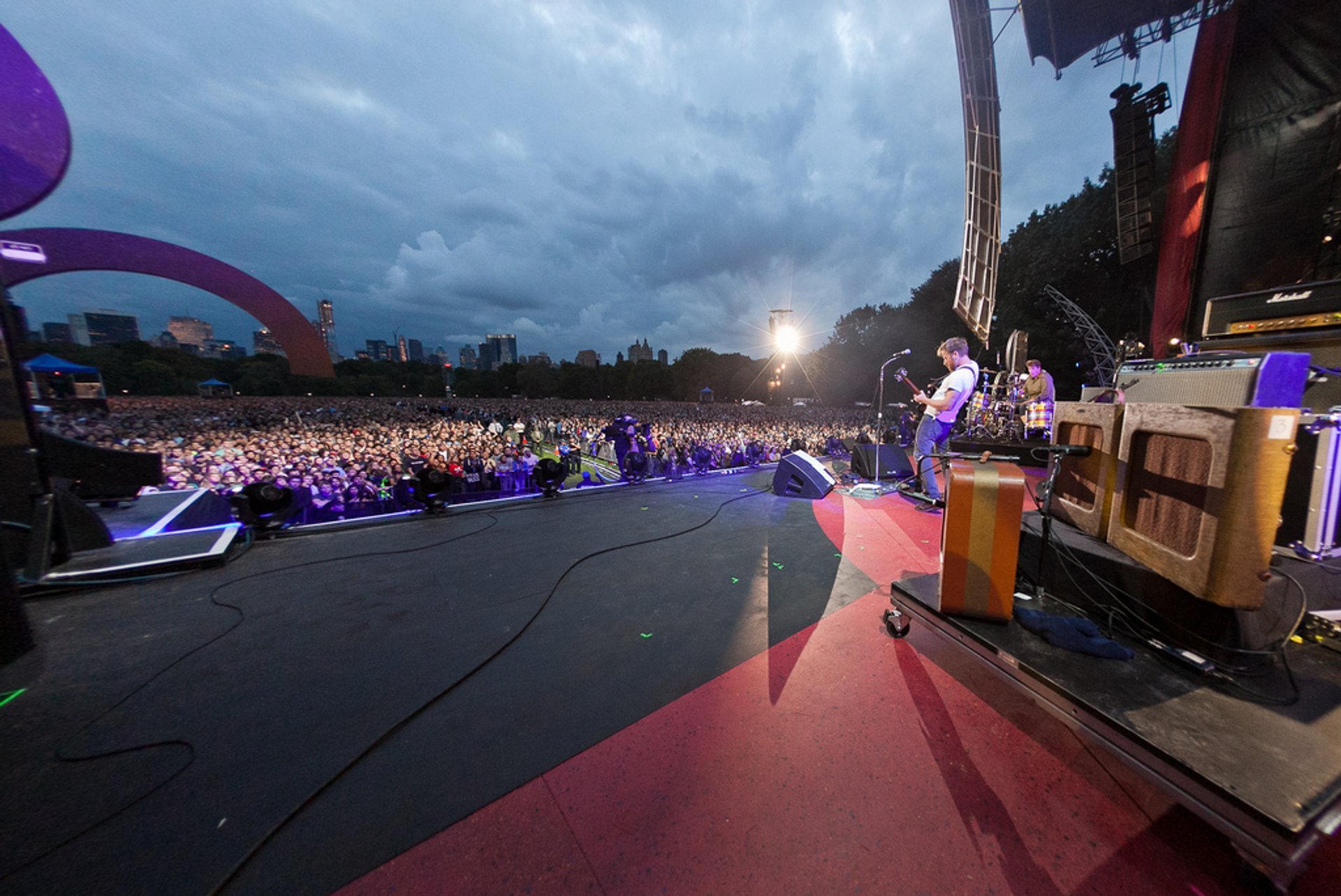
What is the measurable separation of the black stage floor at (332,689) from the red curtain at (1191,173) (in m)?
12.7

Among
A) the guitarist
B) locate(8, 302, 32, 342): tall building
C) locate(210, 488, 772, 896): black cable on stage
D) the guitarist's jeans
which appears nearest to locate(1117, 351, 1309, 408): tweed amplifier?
the guitarist

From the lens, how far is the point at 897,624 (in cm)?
270

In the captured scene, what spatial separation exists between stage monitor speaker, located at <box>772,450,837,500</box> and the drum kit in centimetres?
479

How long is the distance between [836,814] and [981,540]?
1573 mm

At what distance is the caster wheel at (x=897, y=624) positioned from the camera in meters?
2.69

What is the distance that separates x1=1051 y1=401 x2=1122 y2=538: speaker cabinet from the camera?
2.34m

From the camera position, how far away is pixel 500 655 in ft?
8.43

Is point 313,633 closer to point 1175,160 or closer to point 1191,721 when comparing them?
point 1191,721

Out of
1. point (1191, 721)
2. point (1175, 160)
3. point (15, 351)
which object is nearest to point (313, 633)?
point (15, 351)

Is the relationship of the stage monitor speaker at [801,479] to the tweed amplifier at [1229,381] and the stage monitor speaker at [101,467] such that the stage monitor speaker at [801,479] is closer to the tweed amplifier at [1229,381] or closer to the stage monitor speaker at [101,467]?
the tweed amplifier at [1229,381]

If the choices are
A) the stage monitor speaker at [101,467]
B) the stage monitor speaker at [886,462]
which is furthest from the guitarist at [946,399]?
the stage monitor speaker at [101,467]

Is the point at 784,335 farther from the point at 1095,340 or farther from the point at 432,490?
the point at 432,490

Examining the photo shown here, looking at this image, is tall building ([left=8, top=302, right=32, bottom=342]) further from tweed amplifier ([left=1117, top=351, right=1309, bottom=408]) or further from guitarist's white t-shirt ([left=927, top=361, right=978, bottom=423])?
guitarist's white t-shirt ([left=927, top=361, right=978, bottom=423])

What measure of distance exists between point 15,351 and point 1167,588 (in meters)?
7.16
